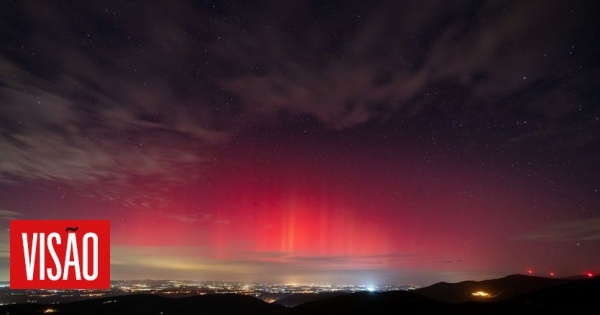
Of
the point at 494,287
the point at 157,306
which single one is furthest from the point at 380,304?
the point at 494,287

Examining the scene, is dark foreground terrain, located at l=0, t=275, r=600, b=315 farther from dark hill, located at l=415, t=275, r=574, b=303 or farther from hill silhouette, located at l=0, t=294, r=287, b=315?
dark hill, located at l=415, t=275, r=574, b=303

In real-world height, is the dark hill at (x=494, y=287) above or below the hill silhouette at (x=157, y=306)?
below

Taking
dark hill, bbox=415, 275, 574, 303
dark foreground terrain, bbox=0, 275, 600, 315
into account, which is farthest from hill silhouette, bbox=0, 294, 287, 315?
dark hill, bbox=415, 275, 574, 303

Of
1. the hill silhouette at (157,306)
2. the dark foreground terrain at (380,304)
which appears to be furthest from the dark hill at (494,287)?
the hill silhouette at (157,306)

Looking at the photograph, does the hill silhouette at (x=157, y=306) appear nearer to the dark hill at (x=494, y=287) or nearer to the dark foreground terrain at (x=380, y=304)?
the dark foreground terrain at (x=380, y=304)

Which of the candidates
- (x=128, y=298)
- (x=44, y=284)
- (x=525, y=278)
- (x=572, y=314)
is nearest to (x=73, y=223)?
(x=44, y=284)

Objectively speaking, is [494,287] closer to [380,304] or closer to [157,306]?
[380,304]
